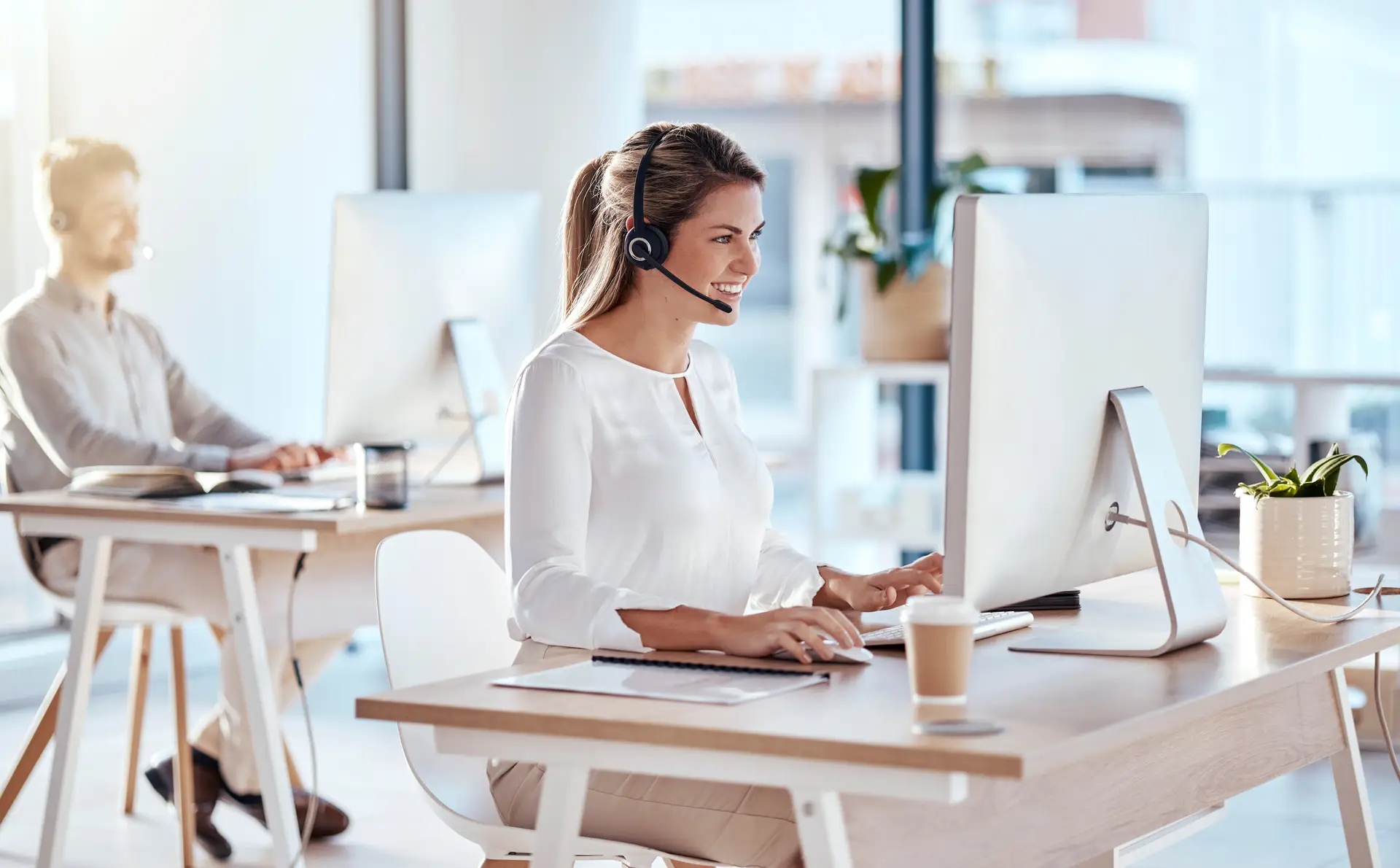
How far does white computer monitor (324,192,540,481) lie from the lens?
3.08m

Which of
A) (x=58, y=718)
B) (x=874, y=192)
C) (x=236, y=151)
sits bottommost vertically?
(x=58, y=718)

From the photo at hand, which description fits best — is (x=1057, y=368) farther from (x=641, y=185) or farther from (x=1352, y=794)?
(x=1352, y=794)

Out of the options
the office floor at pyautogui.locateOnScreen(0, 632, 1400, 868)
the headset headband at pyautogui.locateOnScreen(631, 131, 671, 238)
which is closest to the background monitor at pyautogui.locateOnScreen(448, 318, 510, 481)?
the office floor at pyautogui.locateOnScreen(0, 632, 1400, 868)

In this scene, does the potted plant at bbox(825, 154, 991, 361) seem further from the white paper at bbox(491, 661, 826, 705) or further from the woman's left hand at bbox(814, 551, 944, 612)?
the white paper at bbox(491, 661, 826, 705)

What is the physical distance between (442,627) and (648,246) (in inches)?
19.2

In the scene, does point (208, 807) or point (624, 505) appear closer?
point (624, 505)

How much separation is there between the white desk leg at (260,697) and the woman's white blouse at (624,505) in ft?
3.22

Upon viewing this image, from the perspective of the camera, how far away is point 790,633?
1.62 m

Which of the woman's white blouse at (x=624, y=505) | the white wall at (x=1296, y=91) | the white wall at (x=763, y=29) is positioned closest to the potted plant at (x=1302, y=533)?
the woman's white blouse at (x=624, y=505)

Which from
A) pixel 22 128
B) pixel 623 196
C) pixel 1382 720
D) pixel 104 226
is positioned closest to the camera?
pixel 623 196

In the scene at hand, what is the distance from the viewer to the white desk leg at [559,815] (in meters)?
1.43

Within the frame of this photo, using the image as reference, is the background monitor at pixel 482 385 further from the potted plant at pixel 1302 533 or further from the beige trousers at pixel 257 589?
the potted plant at pixel 1302 533

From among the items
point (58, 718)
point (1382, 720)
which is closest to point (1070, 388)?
point (1382, 720)

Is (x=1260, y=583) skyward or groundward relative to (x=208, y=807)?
skyward
